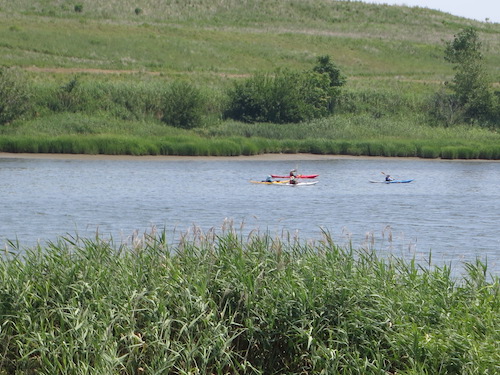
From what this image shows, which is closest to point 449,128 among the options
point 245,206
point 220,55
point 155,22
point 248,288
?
point 220,55

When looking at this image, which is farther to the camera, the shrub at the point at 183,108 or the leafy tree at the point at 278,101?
the leafy tree at the point at 278,101

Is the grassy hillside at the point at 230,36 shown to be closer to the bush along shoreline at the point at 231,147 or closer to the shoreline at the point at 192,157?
the bush along shoreline at the point at 231,147

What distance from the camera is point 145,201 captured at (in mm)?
38688

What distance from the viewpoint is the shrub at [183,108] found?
64.3 metres

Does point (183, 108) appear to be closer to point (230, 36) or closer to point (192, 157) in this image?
A: point (192, 157)

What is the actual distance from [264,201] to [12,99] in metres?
24.1

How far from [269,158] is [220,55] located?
34.9 meters

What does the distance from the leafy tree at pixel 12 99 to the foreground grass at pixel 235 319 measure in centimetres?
4652

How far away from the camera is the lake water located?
2803 centimetres

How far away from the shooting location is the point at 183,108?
6456 cm

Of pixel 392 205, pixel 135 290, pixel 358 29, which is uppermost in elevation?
pixel 358 29

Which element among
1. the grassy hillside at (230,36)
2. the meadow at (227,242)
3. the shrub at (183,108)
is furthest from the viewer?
the grassy hillside at (230,36)

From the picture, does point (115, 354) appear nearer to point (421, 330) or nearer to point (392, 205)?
point (421, 330)

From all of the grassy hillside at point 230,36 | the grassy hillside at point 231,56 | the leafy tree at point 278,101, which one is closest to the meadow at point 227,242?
the grassy hillside at point 231,56
